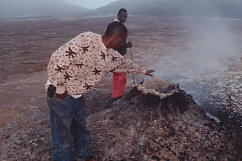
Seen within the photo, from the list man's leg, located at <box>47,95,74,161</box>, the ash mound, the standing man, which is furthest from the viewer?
the standing man

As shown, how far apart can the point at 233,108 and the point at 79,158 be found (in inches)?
108

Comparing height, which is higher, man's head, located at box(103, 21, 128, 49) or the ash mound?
man's head, located at box(103, 21, 128, 49)

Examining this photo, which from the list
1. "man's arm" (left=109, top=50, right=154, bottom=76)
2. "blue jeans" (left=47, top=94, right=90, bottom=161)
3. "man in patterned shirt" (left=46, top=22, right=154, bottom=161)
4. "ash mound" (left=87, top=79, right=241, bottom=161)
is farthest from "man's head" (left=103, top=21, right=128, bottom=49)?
"ash mound" (left=87, top=79, right=241, bottom=161)

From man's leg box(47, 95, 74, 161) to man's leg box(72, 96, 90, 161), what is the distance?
120mm

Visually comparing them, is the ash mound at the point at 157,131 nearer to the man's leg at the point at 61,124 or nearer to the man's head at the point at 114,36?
the man's leg at the point at 61,124

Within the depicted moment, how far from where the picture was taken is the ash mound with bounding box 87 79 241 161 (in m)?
2.51

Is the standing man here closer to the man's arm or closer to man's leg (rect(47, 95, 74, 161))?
the man's arm

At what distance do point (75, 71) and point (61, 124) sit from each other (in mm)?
546

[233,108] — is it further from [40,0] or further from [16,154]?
[40,0]

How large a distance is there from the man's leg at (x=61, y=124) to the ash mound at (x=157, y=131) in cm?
54

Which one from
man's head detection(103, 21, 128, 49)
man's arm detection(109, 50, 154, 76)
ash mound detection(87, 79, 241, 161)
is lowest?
ash mound detection(87, 79, 241, 161)

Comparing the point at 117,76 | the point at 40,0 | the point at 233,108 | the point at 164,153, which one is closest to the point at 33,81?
the point at 117,76

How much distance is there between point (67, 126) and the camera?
192cm

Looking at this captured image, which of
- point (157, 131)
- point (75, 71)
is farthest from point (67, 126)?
point (157, 131)
